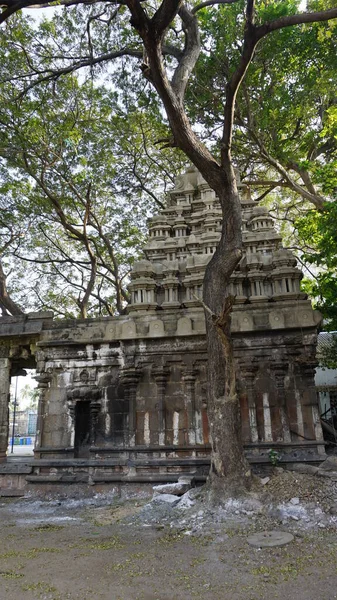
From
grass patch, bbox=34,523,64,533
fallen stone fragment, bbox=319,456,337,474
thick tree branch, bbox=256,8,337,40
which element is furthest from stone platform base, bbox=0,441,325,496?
thick tree branch, bbox=256,8,337,40

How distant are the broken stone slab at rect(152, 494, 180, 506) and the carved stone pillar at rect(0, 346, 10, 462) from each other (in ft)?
16.5

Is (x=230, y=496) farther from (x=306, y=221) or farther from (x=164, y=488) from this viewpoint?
(x=306, y=221)

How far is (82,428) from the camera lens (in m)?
10.4

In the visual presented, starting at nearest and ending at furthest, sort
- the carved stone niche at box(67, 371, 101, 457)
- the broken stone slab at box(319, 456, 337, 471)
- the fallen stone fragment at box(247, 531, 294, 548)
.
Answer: the fallen stone fragment at box(247, 531, 294, 548) < the broken stone slab at box(319, 456, 337, 471) < the carved stone niche at box(67, 371, 101, 457)

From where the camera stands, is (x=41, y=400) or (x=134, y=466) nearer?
(x=134, y=466)

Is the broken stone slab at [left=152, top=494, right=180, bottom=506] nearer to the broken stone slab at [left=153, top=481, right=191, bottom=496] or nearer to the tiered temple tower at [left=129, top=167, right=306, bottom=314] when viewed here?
the broken stone slab at [left=153, top=481, right=191, bottom=496]

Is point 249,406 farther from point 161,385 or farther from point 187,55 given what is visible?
point 187,55

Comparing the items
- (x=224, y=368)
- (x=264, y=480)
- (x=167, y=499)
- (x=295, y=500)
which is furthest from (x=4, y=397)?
(x=295, y=500)

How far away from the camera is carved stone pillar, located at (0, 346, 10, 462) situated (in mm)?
11141

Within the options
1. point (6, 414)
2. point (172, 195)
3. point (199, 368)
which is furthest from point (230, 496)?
point (172, 195)

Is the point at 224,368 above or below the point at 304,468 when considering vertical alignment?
above

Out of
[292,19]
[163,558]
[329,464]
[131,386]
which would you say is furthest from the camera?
[131,386]

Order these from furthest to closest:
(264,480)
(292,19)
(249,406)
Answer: (249,406) → (264,480) → (292,19)

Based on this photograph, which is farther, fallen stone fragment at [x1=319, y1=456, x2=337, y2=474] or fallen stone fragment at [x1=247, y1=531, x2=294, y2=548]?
fallen stone fragment at [x1=319, y1=456, x2=337, y2=474]
